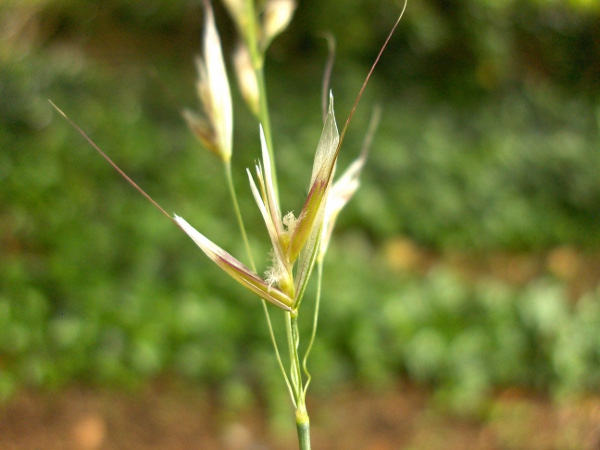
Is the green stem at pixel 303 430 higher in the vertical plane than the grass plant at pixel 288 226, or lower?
lower

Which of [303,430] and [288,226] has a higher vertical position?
[288,226]

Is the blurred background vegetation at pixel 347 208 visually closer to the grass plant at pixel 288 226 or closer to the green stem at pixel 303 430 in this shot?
the grass plant at pixel 288 226

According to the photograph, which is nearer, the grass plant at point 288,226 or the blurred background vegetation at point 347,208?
the grass plant at point 288,226

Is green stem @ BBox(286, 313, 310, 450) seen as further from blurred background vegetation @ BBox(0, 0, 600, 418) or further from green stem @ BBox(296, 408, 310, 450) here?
blurred background vegetation @ BBox(0, 0, 600, 418)

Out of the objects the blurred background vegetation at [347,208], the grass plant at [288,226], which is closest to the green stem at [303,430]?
the grass plant at [288,226]

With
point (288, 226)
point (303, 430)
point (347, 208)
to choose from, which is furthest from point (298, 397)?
point (347, 208)

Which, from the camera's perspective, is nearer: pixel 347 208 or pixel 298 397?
pixel 298 397

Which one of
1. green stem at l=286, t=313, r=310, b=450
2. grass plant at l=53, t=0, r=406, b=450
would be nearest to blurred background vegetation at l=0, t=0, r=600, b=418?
grass plant at l=53, t=0, r=406, b=450

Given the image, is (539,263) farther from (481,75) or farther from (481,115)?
(481,75)

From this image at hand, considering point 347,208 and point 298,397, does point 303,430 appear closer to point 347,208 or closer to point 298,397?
point 298,397

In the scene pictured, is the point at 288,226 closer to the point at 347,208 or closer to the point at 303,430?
the point at 303,430
